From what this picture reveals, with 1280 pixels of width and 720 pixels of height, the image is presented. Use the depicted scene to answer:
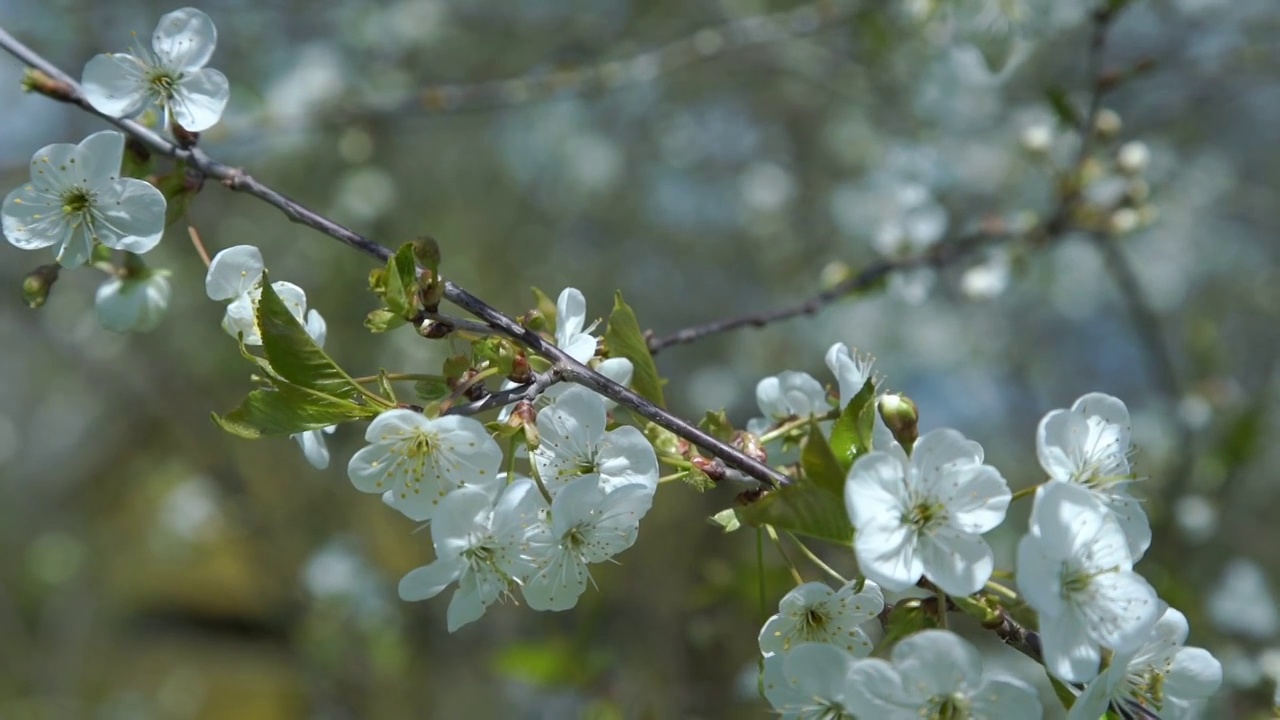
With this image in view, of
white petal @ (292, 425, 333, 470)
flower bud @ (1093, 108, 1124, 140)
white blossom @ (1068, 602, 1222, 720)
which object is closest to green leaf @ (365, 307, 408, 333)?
white petal @ (292, 425, 333, 470)

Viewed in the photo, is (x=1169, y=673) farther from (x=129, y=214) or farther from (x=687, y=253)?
(x=687, y=253)

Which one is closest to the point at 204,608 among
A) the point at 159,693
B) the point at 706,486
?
the point at 159,693

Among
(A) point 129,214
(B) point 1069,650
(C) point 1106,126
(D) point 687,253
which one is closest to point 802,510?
(B) point 1069,650

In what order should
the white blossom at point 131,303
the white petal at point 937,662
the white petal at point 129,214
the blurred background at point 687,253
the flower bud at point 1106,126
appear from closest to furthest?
1. the white petal at point 937,662
2. the white petal at point 129,214
3. the white blossom at point 131,303
4. the flower bud at point 1106,126
5. the blurred background at point 687,253

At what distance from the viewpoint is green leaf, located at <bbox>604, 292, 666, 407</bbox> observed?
97cm

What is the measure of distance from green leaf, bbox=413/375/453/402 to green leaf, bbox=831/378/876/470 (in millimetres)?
368

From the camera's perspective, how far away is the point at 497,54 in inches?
174

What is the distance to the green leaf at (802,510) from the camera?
0.80 m

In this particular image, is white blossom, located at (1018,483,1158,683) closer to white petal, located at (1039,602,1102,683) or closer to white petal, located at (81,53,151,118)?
white petal, located at (1039,602,1102,683)

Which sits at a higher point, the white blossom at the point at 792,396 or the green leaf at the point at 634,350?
the white blossom at the point at 792,396

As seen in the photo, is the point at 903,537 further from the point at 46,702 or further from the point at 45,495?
the point at 45,495

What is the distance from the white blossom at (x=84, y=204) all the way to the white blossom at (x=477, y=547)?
47 centimetres

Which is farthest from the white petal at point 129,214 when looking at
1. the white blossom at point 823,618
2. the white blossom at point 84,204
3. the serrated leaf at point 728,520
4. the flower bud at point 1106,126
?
the flower bud at point 1106,126

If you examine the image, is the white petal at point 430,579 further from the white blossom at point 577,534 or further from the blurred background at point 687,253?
the blurred background at point 687,253
